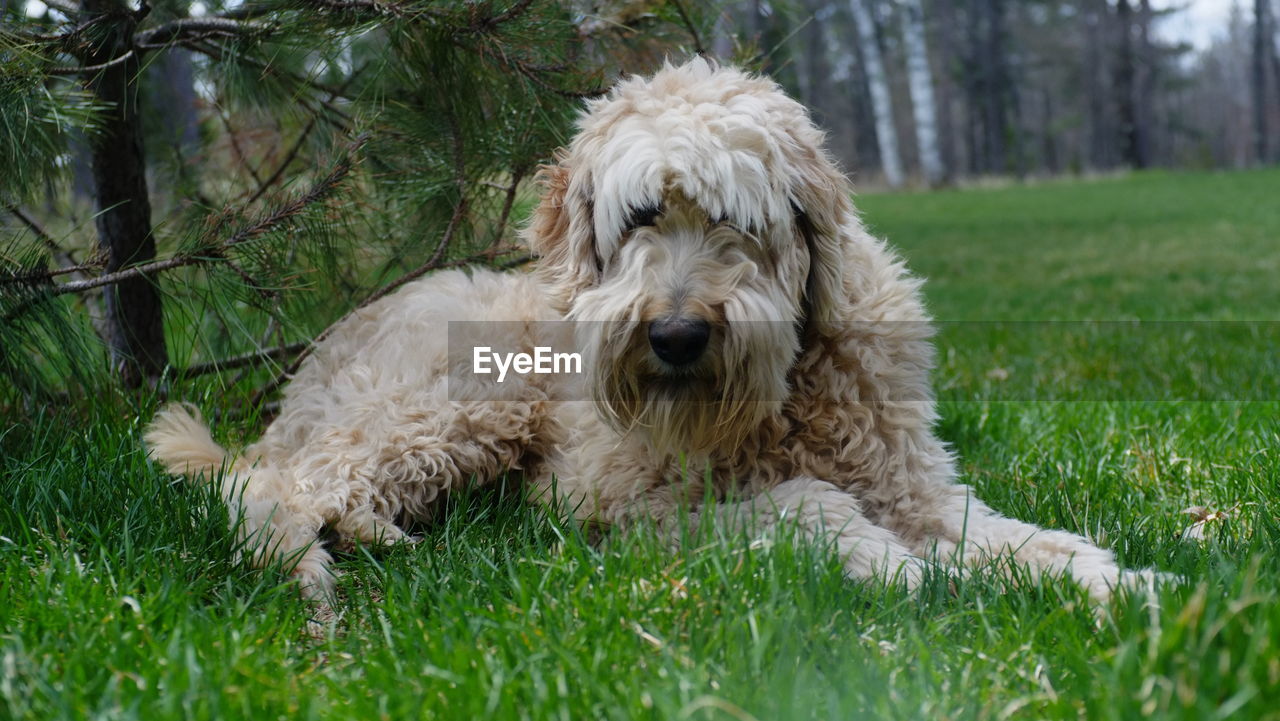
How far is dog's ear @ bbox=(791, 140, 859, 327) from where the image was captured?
278cm

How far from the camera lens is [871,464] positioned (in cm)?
292

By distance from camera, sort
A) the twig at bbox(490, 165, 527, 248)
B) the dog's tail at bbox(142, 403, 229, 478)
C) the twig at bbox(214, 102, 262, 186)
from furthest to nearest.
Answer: the twig at bbox(214, 102, 262, 186), the twig at bbox(490, 165, 527, 248), the dog's tail at bbox(142, 403, 229, 478)

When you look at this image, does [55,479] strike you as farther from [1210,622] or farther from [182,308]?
[1210,622]

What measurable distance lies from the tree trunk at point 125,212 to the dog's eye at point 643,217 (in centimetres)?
189

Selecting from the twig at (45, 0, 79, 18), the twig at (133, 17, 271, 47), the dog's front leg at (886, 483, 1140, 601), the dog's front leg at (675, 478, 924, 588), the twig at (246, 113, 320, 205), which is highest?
the twig at (45, 0, 79, 18)

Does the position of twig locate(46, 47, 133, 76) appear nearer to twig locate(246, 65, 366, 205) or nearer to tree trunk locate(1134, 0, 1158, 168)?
twig locate(246, 65, 366, 205)

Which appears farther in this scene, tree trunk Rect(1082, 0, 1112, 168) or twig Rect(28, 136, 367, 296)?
tree trunk Rect(1082, 0, 1112, 168)

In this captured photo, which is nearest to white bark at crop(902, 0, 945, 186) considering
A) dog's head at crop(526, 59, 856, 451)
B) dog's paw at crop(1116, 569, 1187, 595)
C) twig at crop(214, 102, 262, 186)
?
twig at crop(214, 102, 262, 186)

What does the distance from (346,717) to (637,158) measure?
4.77 feet

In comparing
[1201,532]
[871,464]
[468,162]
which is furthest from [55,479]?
[1201,532]

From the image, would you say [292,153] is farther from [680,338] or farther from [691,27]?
[680,338]

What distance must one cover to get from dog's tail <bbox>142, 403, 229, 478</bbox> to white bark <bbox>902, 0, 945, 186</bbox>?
975 inches

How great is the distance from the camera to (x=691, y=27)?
4.18 metres

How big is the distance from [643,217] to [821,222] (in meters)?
0.48
